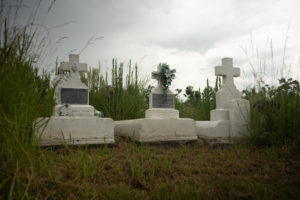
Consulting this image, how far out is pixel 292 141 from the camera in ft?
11.1

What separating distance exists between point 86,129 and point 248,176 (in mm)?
2600

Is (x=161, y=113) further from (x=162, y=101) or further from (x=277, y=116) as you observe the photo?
(x=277, y=116)

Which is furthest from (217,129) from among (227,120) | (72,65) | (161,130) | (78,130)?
(72,65)

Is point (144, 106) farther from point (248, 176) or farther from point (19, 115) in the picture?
point (19, 115)

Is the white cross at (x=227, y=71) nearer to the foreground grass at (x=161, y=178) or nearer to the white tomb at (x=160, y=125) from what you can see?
the white tomb at (x=160, y=125)

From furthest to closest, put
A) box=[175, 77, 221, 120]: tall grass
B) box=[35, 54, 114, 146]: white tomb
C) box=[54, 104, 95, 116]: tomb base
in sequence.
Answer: box=[175, 77, 221, 120]: tall grass < box=[54, 104, 95, 116]: tomb base < box=[35, 54, 114, 146]: white tomb

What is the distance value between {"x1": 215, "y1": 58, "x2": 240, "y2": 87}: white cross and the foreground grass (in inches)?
98.3

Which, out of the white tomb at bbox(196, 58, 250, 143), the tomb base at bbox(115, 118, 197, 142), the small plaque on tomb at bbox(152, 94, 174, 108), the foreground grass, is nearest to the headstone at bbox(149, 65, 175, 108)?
the small plaque on tomb at bbox(152, 94, 174, 108)

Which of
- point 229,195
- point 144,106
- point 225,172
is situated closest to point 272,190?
point 229,195

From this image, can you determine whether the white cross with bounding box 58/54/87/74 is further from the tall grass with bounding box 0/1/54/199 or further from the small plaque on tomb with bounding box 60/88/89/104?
the tall grass with bounding box 0/1/54/199

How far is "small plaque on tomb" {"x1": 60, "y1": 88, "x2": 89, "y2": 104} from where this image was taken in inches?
180

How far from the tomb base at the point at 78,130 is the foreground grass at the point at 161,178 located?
987 millimetres

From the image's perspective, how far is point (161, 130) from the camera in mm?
4445

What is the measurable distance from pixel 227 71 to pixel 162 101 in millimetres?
1653
